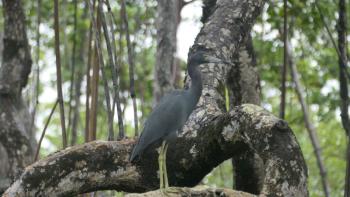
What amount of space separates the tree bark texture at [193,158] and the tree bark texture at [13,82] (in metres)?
2.17

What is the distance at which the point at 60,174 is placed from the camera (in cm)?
499

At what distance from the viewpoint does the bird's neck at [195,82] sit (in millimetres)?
5672

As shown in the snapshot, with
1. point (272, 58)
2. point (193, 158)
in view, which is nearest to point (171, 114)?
point (193, 158)

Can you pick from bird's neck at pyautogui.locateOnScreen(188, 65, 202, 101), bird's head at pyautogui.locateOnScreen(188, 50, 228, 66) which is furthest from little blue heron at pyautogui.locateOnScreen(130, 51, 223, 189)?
bird's head at pyautogui.locateOnScreen(188, 50, 228, 66)

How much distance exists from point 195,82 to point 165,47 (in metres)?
2.26

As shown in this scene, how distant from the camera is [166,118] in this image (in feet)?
18.4

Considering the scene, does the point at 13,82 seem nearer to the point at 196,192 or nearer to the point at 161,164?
the point at 161,164

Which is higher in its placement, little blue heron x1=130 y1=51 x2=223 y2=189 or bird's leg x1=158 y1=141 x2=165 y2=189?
little blue heron x1=130 y1=51 x2=223 y2=189

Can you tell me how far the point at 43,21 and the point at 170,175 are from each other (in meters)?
8.19

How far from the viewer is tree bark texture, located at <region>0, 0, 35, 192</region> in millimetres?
7383

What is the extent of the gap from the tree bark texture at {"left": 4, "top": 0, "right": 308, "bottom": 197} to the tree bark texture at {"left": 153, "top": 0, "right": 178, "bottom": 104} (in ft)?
6.78

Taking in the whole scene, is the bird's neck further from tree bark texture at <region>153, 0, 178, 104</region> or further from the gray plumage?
tree bark texture at <region>153, 0, 178, 104</region>

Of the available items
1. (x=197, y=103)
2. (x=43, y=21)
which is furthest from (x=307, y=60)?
(x=197, y=103)

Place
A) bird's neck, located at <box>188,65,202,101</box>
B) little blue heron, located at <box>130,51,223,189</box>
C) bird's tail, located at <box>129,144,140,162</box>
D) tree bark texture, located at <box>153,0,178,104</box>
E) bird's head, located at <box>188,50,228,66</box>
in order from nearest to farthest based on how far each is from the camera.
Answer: bird's tail, located at <box>129,144,140,162</box>, little blue heron, located at <box>130,51,223,189</box>, bird's neck, located at <box>188,65,202,101</box>, bird's head, located at <box>188,50,228,66</box>, tree bark texture, located at <box>153,0,178,104</box>
